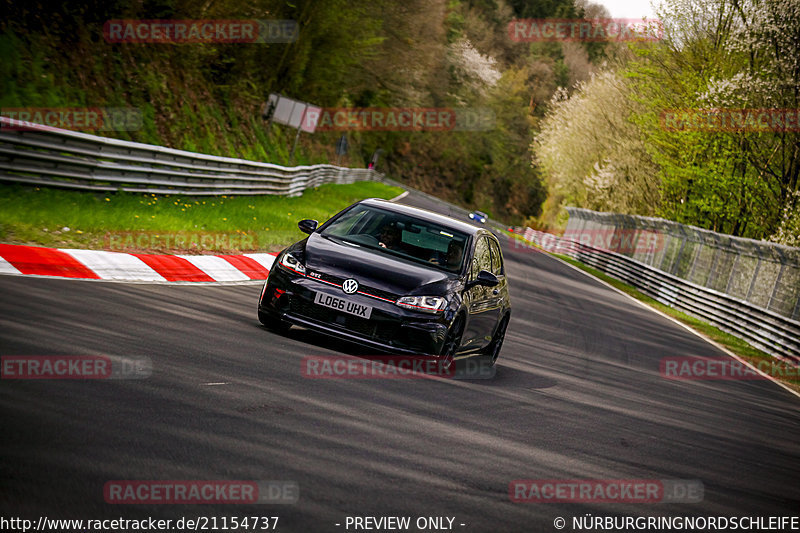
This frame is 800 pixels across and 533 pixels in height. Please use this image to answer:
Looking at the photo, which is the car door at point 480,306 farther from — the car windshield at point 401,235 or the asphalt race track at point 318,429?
the asphalt race track at point 318,429

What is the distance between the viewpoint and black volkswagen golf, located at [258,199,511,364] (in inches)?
363

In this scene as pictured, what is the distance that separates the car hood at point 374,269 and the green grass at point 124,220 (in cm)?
426

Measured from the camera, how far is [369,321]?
9188mm

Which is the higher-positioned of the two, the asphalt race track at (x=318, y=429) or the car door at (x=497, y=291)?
the car door at (x=497, y=291)

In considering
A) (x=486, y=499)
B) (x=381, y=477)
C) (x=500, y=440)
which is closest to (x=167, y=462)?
(x=381, y=477)

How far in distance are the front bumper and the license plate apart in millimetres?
31

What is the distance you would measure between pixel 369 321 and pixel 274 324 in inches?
56.0

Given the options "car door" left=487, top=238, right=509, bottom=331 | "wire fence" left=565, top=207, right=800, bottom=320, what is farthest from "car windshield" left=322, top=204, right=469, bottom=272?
"wire fence" left=565, top=207, right=800, bottom=320

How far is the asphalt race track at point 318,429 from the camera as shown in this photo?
4977 mm

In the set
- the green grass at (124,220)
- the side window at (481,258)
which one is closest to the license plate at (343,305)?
the side window at (481,258)

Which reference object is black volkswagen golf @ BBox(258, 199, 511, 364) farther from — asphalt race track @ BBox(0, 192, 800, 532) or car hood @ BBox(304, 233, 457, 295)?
asphalt race track @ BBox(0, 192, 800, 532)

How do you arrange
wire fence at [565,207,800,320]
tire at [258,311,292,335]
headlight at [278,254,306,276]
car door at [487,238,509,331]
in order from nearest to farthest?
headlight at [278,254,306,276]
tire at [258,311,292,335]
car door at [487,238,509,331]
wire fence at [565,207,800,320]

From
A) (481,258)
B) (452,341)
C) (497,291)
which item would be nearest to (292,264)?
(452,341)

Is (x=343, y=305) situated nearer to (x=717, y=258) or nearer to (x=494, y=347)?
(x=494, y=347)
